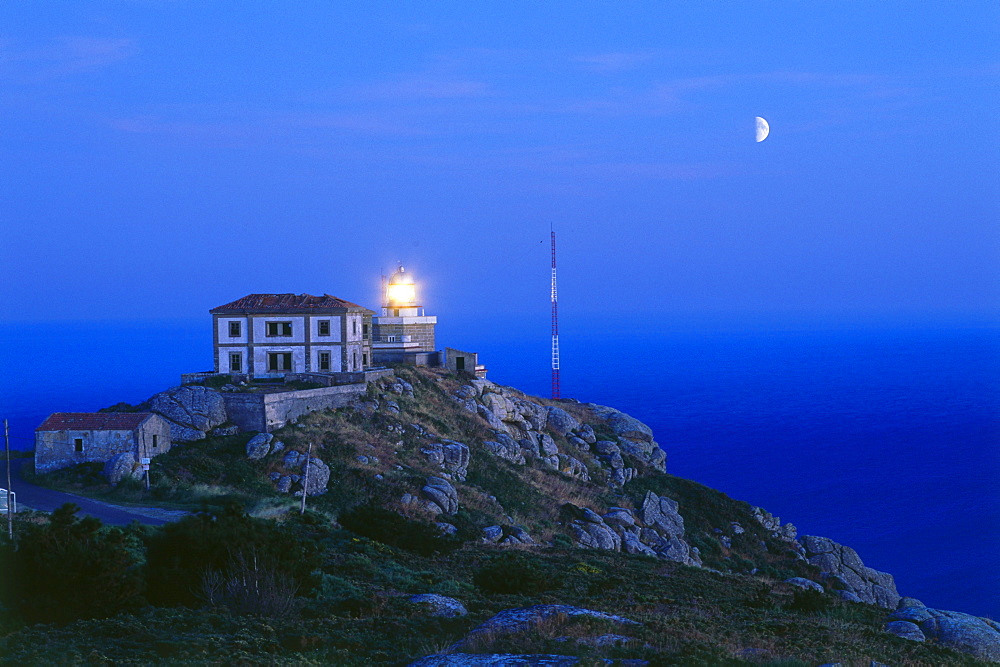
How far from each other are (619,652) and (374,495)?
2414cm

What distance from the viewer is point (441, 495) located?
3825 centimetres

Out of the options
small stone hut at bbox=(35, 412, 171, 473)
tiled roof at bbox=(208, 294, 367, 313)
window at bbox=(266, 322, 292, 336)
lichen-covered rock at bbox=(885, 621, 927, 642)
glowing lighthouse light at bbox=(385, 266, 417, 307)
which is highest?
glowing lighthouse light at bbox=(385, 266, 417, 307)

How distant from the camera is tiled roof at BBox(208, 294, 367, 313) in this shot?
49.2 metres

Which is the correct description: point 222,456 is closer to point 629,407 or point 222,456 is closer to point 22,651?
point 22,651

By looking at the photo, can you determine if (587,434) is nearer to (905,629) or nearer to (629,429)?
(629,429)

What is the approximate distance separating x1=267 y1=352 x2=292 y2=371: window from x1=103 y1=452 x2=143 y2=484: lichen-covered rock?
15.2m

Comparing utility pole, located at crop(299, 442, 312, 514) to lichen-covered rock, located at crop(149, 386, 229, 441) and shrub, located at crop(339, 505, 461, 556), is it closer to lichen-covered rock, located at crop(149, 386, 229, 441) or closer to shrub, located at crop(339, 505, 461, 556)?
shrub, located at crop(339, 505, 461, 556)

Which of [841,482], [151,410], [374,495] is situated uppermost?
[151,410]

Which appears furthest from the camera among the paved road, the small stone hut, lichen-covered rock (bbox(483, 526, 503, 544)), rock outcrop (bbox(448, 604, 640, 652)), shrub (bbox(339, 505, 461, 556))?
the small stone hut

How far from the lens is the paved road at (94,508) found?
28.6 meters

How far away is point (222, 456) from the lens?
37969 millimetres

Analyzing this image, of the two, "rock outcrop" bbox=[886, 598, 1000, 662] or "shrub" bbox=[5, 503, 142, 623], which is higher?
"shrub" bbox=[5, 503, 142, 623]

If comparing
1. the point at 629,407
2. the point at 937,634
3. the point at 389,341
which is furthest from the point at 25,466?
the point at 629,407

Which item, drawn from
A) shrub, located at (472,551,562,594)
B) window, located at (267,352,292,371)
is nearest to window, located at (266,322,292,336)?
window, located at (267,352,292,371)
